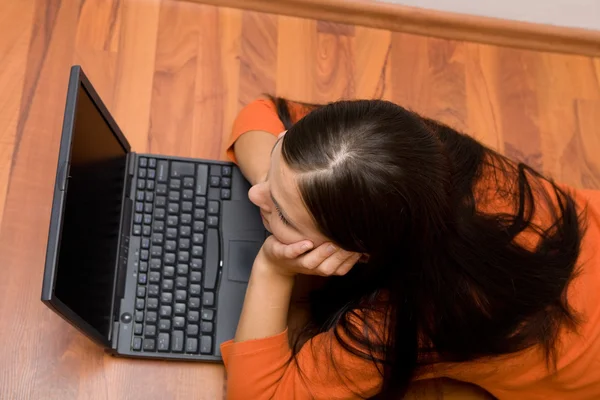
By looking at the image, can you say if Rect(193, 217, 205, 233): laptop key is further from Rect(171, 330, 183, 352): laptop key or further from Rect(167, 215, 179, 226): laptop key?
Rect(171, 330, 183, 352): laptop key

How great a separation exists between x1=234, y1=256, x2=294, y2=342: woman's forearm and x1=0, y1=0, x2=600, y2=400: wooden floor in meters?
0.09

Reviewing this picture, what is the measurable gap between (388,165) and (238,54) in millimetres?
494

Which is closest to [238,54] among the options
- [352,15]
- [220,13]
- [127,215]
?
[220,13]

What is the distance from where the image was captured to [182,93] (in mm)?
929

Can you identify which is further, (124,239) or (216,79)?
(216,79)

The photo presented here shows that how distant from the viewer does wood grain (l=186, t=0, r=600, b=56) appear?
3.26 feet

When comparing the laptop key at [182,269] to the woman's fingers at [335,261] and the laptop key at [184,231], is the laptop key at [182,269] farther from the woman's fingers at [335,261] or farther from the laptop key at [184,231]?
the woman's fingers at [335,261]

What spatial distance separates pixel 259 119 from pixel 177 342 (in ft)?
1.03

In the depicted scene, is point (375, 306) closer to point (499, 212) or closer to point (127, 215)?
point (499, 212)

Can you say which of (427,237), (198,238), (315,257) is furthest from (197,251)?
(427,237)

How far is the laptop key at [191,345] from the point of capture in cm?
78

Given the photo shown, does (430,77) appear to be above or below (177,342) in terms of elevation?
above

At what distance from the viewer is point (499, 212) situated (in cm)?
71

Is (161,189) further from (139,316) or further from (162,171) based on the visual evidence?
(139,316)
